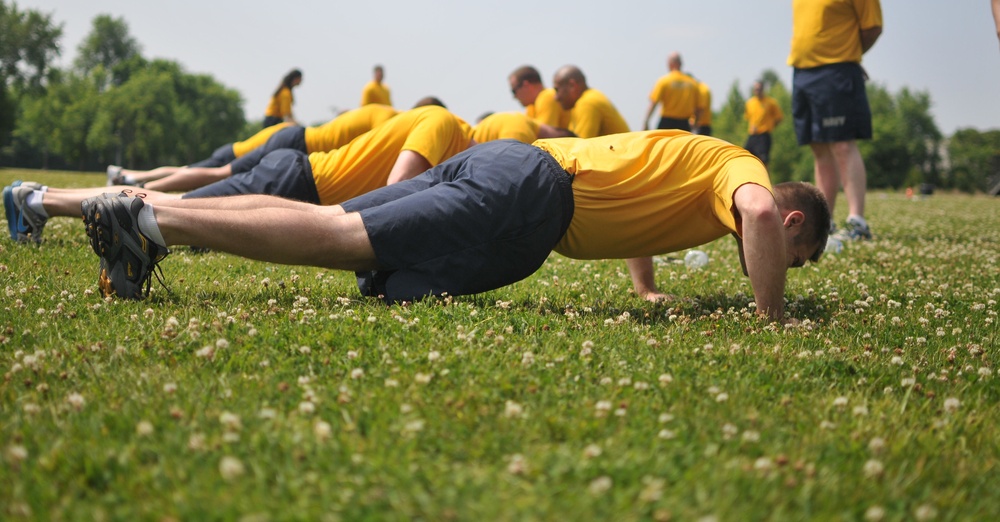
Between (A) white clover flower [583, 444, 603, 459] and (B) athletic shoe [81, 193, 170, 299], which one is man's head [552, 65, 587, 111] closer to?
(B) athletic shoe [81, 193, 170, 299]

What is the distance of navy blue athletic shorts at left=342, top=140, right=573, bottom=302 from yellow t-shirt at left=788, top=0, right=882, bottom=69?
6.22 m

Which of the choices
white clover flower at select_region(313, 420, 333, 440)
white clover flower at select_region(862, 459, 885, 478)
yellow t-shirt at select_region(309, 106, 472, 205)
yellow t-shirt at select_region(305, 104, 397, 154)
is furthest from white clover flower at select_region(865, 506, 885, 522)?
yellow t-shirt at select_region(305, 104, 397, 154)

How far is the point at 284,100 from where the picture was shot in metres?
19.2

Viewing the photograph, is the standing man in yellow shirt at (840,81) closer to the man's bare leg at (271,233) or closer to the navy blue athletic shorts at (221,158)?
the man's bare leg at (271,233)

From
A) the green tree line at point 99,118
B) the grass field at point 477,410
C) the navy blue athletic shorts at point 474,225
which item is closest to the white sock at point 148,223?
the grass field at point 477,410

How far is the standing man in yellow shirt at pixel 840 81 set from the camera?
9227 millimetres

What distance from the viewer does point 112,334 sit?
3.49 metres

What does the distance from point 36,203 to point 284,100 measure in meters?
13.5

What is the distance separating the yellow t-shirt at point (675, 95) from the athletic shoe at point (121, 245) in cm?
1471

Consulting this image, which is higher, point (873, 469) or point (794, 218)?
point (794, 218)

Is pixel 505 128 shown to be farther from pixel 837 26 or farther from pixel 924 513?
pixel 924 513

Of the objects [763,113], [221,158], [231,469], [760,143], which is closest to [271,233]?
[231,469]

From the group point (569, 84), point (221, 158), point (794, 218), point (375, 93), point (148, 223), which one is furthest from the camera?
point (375, 93)

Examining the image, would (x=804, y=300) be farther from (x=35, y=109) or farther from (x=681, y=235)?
(x=35, y=109)
